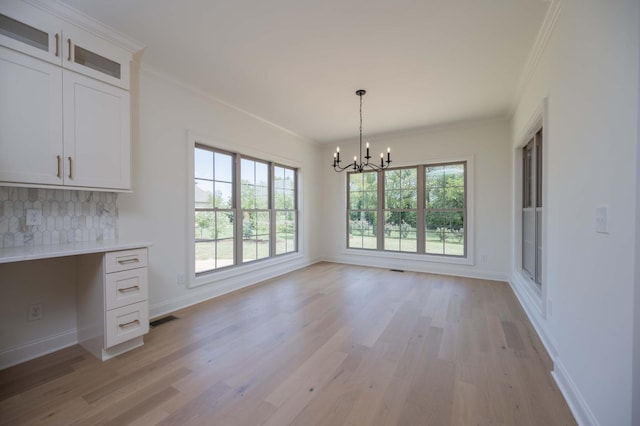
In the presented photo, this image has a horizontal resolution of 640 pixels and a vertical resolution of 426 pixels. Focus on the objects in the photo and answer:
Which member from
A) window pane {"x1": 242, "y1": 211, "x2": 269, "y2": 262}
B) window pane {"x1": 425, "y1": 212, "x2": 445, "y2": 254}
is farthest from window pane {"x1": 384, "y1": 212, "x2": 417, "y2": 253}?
window pane {"x1": 242, "y1": 211, "x2": 269, "y2": 262}

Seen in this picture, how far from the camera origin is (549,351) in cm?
229

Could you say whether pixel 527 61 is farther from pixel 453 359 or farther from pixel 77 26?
pixel 77 26

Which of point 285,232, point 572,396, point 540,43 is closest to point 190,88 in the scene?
point 285,232

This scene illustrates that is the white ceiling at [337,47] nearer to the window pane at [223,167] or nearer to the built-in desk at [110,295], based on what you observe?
the window pane at [223,167]

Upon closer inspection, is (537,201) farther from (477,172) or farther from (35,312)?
(35,312)

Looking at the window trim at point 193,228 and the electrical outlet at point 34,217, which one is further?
the window trim at point 193,228

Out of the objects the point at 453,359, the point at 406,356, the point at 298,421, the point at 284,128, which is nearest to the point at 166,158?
the point at 284,128

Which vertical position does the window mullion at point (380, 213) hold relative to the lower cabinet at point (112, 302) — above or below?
above

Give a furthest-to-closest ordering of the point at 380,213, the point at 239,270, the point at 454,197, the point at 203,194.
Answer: the point at 380,213, the point at 454,197, the point at 239,270, the point at 203,194

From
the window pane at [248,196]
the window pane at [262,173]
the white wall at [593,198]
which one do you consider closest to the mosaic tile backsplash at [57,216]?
the window pane at [248,196]

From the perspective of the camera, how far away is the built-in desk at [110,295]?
220cm

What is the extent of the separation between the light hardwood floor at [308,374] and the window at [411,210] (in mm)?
2021

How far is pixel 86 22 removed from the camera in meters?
2.27

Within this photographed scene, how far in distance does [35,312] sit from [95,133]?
160cm
